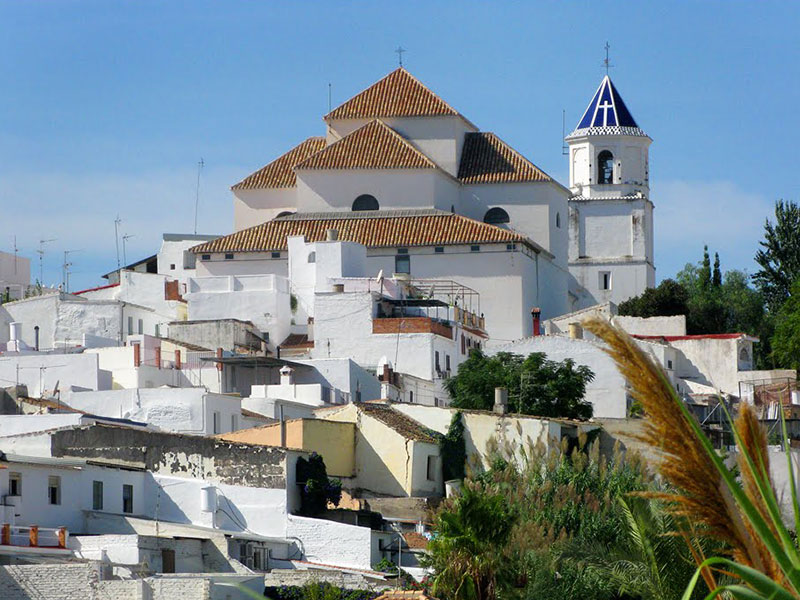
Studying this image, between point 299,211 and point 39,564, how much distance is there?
1521 inches

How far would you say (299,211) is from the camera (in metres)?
57.9

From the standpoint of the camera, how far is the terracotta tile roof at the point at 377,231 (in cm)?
5388

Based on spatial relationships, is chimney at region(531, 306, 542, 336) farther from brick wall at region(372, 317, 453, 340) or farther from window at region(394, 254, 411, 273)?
brick wall at region(372, 317, 453, 340)

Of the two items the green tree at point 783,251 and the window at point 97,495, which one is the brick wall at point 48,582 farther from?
the green tree at point 783,251

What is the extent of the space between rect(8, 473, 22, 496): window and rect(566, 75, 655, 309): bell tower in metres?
52.9

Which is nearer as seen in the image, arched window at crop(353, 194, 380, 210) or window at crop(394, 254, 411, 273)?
window at crop(394, 254, 411, 273)

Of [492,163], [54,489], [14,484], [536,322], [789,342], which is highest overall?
[492,163]

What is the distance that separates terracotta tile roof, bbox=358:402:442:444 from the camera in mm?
29953

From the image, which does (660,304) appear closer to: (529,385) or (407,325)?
(407,325)

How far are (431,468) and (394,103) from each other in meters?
32.7

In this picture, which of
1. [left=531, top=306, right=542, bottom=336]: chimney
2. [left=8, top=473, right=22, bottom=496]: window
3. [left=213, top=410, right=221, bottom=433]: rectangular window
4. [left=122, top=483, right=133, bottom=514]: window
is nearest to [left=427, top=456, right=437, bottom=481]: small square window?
[left=213, top=410, right=221, bottom=433]: rectangular window

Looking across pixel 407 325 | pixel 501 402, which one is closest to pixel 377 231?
pixel 407 325

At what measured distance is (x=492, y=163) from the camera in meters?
61.1

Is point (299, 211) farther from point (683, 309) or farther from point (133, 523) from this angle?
point (133, 523)
